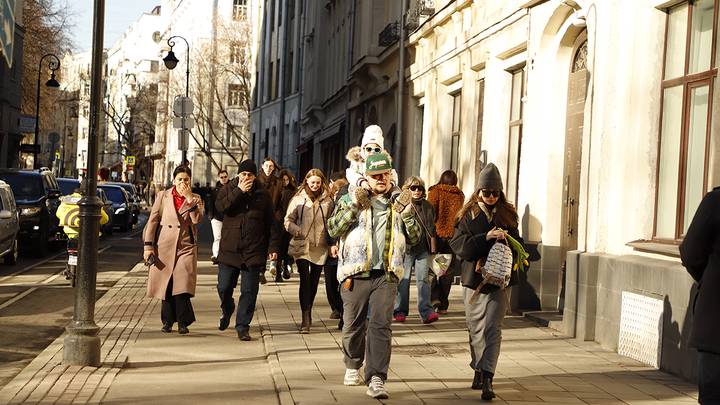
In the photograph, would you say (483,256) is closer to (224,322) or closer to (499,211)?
(499,211)

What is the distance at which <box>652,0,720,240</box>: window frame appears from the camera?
1088 cm

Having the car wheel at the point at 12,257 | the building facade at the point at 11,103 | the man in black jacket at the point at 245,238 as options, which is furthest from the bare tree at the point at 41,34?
the man in black jacket at the point at 245,238

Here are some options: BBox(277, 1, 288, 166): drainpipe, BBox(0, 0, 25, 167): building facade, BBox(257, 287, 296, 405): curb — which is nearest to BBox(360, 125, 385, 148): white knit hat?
BBox(257, 287, 296, 405): curb

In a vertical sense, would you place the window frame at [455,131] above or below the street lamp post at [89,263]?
above

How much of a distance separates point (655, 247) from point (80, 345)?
16.9ft

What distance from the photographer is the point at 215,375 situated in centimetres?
1013

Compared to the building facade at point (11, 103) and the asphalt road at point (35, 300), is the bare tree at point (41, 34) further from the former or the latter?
the asphalt road at point (35, 300)

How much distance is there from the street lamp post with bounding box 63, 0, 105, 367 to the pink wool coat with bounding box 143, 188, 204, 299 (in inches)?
90.8

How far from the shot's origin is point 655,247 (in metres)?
11.5

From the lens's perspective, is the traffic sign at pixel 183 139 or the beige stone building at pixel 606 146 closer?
the beige stone building at pixel 606 146

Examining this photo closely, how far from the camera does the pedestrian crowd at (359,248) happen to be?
9188 millimetres

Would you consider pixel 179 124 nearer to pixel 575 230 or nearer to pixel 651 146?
pixel 575 230

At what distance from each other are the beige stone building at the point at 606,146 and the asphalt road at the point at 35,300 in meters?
5.46

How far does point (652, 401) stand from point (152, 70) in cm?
12055
